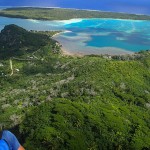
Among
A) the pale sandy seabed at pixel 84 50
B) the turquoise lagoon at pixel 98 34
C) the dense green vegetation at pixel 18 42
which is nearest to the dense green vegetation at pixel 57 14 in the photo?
the turquoise lagoon at pixel 98 34

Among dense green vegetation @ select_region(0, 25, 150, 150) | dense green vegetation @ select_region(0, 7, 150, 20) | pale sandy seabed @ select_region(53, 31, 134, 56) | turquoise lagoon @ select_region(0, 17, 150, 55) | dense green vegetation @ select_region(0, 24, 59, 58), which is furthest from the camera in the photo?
dense green vegetation @ select_region(0, 7, 150, 20)

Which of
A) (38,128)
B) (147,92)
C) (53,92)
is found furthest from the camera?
(147,92)

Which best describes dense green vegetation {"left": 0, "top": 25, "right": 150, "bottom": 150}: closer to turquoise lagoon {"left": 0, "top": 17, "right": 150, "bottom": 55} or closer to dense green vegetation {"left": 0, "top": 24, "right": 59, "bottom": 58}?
dense green vegetation {"left": 0, "top": 24, "right": 59, "bottom": 58}

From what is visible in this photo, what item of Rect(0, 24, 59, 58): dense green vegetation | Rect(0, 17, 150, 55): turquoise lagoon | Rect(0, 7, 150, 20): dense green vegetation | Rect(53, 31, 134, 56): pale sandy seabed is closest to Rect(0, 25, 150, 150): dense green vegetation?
Rect(0, 24, 59, 58): dense green vegetation

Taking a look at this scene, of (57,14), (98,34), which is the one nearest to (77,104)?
(98,34)

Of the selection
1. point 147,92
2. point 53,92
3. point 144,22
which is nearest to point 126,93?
point 147,92

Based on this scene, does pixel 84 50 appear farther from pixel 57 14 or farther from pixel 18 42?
pixel 57 14

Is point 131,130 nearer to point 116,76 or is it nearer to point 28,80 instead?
point 116,76
